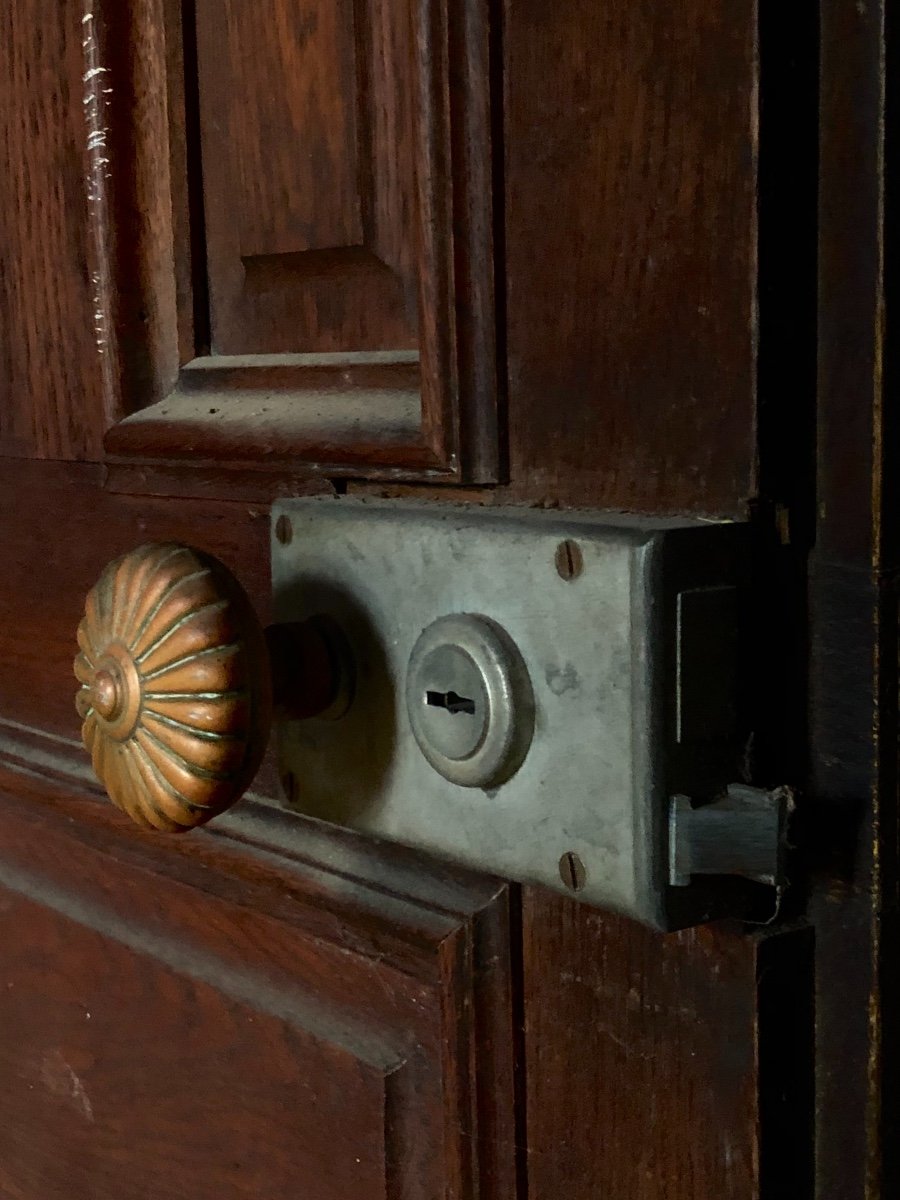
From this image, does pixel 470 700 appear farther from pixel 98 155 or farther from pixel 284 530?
pixel 98 155

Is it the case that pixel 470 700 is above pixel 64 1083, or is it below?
above

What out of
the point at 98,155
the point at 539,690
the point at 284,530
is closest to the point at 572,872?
the point at 539,690

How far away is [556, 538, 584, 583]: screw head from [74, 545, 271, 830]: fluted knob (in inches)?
3.5

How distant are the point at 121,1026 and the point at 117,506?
0.20 m

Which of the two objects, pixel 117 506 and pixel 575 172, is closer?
pixel 575 172

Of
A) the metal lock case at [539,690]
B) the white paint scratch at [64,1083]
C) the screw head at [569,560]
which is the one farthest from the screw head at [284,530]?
the white paint scratch at [64,1083]

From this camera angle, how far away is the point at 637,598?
0.31 metres

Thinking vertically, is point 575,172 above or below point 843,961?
above

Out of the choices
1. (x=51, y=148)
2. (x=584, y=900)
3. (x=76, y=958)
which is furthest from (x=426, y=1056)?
(x=51, y=148)

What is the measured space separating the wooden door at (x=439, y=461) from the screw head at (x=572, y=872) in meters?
0.03

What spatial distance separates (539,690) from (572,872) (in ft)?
0.15

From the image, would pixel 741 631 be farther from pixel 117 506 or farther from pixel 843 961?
pixel 117 506

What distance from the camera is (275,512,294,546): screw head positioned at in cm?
42

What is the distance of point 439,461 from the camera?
382 mm
